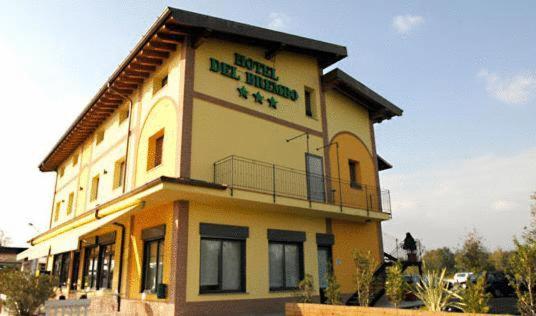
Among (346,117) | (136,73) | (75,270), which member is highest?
(136,73)

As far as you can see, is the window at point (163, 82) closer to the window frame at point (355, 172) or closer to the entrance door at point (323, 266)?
the entrance door at point (323, 266)

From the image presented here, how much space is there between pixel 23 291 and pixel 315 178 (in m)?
11.5

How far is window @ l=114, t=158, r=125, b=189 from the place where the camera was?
59.6 feet

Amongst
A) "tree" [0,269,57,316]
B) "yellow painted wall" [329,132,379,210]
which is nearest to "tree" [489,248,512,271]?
"yellow painted wall" [329,132,379,210]

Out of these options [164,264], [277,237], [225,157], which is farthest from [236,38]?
[164,264]

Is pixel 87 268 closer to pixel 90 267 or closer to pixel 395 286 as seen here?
pixel 90 267

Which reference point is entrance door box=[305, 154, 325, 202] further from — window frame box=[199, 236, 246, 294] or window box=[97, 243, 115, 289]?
window box=[97, 243, 115, 289]

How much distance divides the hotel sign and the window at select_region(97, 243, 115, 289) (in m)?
8.68

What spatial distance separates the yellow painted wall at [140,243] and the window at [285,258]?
12.6 ft

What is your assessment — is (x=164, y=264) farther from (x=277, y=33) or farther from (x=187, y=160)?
(x=277, y=33)

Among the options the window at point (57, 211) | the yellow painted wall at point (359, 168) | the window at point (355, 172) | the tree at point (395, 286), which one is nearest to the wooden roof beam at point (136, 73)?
the yellow painted wall at point (359, 168)

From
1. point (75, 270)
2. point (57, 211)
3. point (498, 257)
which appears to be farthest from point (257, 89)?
point (498, 257)

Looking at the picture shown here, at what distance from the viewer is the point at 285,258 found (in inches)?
615

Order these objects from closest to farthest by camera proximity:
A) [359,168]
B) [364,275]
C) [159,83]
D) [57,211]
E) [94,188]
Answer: [364,275], [159,83], [359,168], [94,188], [57,211]
